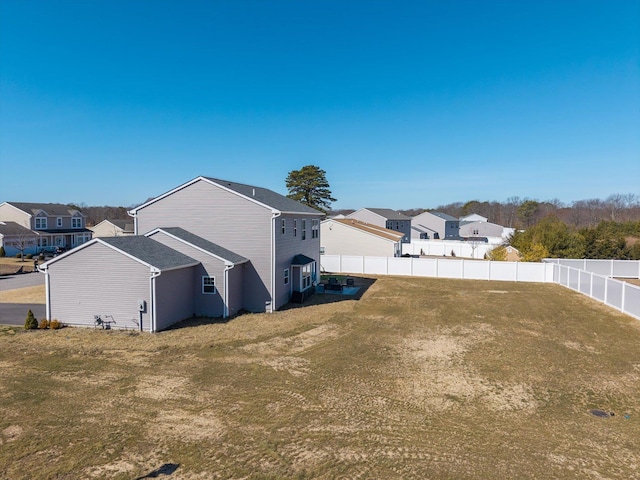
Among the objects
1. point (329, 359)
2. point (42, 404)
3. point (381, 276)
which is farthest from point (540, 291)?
point (42, 404)

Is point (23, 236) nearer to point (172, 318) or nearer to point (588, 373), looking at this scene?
point (172, 318)

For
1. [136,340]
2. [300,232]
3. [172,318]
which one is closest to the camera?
[136,340]

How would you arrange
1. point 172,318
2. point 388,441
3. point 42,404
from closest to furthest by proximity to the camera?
point 388,441
point 42,404
point 172,318

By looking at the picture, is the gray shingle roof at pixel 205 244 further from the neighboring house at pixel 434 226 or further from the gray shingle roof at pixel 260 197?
the neighboring house at pixel 434 226

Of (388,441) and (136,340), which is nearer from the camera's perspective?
(388,441)

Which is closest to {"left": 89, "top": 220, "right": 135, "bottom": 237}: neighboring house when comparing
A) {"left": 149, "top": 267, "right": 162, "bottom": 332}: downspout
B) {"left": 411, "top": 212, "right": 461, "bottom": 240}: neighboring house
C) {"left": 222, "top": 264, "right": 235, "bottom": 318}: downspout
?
{"left": 222, "top": 264, "right": 235, "bottom": 318}: downspout

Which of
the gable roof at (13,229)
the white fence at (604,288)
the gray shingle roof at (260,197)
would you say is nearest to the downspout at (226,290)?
the gray shingle roof at (260,197)
